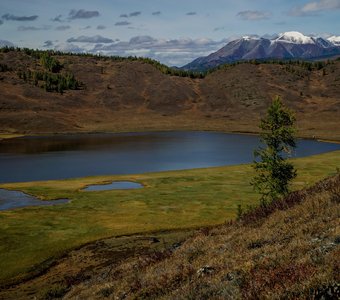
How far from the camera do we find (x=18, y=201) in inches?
2549

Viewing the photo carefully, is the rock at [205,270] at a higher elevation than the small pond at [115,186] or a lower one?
higher

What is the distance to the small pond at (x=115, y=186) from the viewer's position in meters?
74.4

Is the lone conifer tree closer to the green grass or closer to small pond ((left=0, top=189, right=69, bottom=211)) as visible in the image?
the green grass

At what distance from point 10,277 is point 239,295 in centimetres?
2829

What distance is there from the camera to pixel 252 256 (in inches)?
627

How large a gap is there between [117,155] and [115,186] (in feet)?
141

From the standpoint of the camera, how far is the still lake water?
3784 inches

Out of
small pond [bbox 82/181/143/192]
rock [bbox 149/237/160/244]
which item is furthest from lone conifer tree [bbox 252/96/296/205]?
small pond [bbox 82/181/143/192]

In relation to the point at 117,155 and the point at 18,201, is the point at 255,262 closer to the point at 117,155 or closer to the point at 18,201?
the point at 18,201

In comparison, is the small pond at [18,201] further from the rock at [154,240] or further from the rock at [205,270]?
the rock at [205,270]

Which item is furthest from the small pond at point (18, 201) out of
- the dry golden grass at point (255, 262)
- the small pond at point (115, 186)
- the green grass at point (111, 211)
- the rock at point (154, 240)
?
the dry golden grass at point (255, 262)

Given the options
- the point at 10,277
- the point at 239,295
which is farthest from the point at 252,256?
the point at 10,277

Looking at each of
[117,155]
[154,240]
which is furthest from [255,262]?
[117,155]

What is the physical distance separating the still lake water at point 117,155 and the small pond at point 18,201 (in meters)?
15.8
